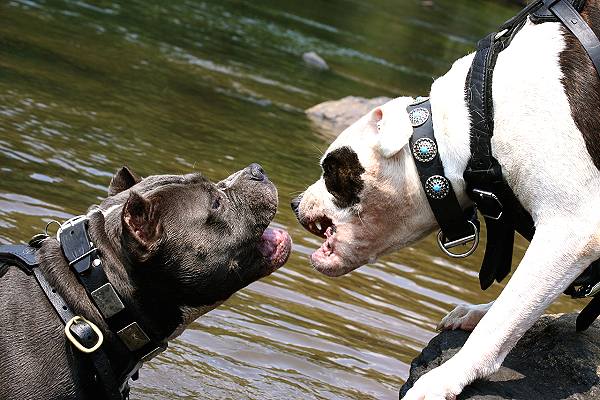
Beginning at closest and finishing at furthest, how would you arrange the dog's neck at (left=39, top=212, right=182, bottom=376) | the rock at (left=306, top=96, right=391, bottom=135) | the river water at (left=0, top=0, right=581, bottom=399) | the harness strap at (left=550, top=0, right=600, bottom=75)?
the dog's neck at (left=39, top=212, right=182, bottom=376), the harness strap at (left=550, top=0, right=600, bottom=75), the river water at (left=0, top=0, right=581, bottom=399), the rock at (left=306, top=96, right=391, bottom=135)

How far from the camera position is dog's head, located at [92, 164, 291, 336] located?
5.19 m

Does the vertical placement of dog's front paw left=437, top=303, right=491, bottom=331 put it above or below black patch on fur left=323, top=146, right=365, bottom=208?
below

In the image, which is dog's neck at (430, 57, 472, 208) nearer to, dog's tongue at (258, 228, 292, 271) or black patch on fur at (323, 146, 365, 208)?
black patch on fur at (323, 146, 365, 208)

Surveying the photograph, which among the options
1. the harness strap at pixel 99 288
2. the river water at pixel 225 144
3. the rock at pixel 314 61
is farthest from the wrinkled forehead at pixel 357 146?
the rock at pixel 314 61

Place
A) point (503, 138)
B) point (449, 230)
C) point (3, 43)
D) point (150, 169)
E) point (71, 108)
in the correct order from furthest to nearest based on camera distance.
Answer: point (3, 43)
point (71, 108)
point (150, 169)
point (449, 230)
point (503, 138)

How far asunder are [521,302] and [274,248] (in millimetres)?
1449

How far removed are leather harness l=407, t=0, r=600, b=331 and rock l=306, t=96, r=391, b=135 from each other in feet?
34.3

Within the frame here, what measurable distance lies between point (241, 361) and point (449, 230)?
2.19 m

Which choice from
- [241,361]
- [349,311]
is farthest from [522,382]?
[349,311]

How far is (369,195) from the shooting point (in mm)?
5992

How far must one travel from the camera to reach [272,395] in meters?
6.96

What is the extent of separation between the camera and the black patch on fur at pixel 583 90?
17.3 ft

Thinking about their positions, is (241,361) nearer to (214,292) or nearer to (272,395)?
(272,395)

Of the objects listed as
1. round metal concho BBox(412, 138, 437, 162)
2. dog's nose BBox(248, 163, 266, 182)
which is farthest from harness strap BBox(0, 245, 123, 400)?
round metal concho BBox(412, 138, 437, 162)
